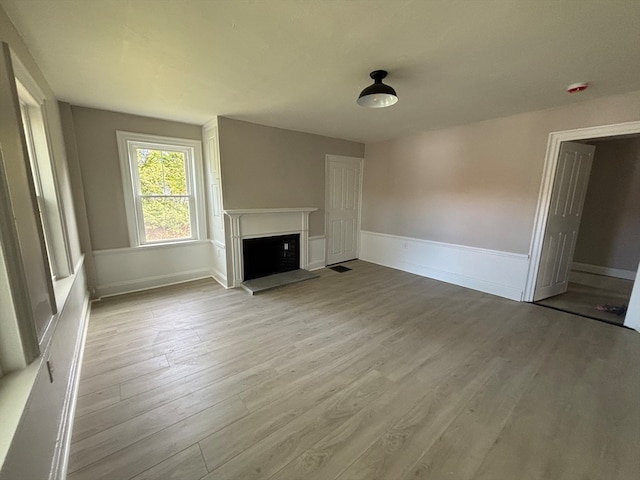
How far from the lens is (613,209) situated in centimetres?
434

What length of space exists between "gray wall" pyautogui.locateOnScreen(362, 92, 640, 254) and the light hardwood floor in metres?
1.30

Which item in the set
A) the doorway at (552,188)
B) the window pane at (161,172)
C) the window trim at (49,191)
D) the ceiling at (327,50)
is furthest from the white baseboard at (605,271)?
the window trim at (49,191)

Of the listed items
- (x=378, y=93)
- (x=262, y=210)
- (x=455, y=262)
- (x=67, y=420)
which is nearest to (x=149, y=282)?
(x=262, y=210)

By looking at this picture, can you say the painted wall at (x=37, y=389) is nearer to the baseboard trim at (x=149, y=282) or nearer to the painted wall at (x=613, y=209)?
the baseboard trim at (x=149, y=282)

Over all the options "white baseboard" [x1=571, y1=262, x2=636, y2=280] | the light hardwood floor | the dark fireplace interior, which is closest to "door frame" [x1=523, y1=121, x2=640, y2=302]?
the light hardwood floor

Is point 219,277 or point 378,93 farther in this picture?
point 219,277

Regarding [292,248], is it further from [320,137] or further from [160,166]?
[160,166]

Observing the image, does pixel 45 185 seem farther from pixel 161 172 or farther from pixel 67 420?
pixel 67 420

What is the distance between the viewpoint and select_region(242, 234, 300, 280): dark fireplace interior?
411cm

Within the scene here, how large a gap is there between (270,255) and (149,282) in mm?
1840

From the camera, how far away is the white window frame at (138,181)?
136 inches

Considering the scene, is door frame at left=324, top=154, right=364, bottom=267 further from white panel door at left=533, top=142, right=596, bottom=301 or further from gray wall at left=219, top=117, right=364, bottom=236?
white panel door at left=533, top=142, right=596, bottom=301

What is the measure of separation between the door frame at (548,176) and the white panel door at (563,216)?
6cm

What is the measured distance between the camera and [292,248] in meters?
4.60
